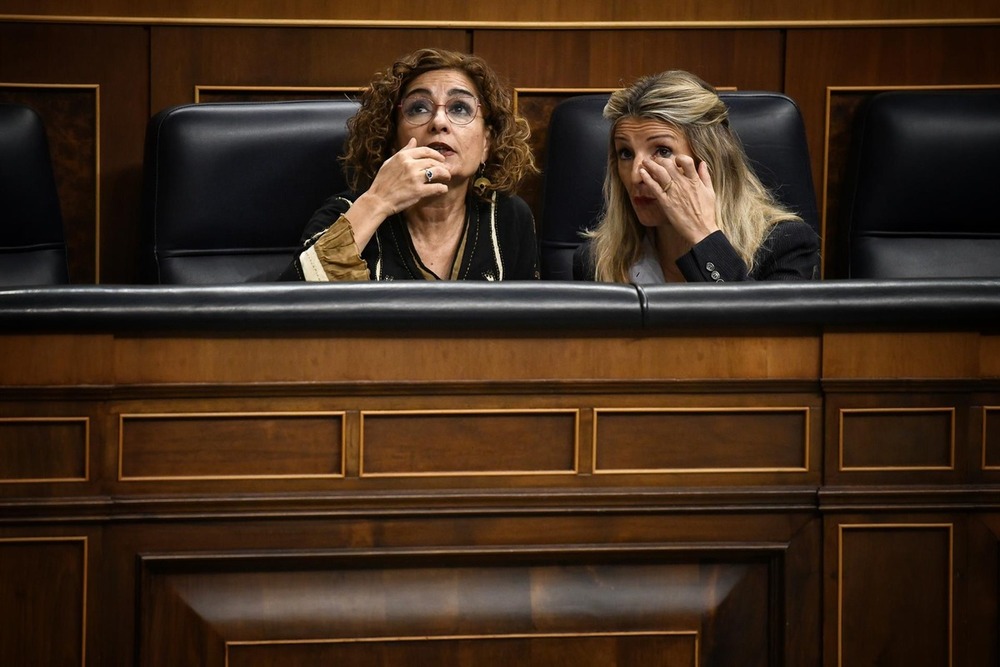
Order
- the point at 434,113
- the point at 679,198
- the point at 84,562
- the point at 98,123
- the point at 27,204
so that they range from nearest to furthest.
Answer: the point at 84,562 → the point at 679,198 → the point at 434,113 → the point at 27,204 → the point at 98,123

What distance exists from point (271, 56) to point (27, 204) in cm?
46

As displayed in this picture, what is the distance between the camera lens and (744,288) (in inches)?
35.8

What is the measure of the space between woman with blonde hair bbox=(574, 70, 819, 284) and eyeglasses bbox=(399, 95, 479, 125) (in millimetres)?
208

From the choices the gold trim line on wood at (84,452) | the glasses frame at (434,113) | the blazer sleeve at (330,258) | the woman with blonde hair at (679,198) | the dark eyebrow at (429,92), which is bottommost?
the gold trim line on wood at (84,452)

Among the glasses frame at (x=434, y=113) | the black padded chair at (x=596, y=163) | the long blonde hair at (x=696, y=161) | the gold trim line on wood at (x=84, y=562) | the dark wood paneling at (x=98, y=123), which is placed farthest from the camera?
the dark wood paneling at (x=98, y=123)

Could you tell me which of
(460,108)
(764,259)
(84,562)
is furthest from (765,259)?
(84,562)

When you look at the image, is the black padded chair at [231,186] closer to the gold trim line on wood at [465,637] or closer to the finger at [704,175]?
the finger at [704,175]

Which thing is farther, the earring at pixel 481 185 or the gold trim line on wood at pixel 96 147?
the gold trim line on wood at pixel 96 147

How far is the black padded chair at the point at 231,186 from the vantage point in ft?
5.28

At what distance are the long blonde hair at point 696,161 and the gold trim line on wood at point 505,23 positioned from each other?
419 mm

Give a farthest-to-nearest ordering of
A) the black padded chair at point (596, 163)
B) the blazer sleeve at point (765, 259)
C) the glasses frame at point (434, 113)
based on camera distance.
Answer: the black padded chair at point (596, 163) < the glasses frame at point (434, 113) < the blazer sleeve at point (765, 259)

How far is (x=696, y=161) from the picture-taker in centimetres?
144

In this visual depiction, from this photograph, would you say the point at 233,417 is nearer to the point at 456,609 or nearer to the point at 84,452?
the point at 84,452

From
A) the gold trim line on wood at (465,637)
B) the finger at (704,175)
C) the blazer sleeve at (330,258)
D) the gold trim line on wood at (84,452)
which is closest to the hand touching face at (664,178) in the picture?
the finger at (704,175)
